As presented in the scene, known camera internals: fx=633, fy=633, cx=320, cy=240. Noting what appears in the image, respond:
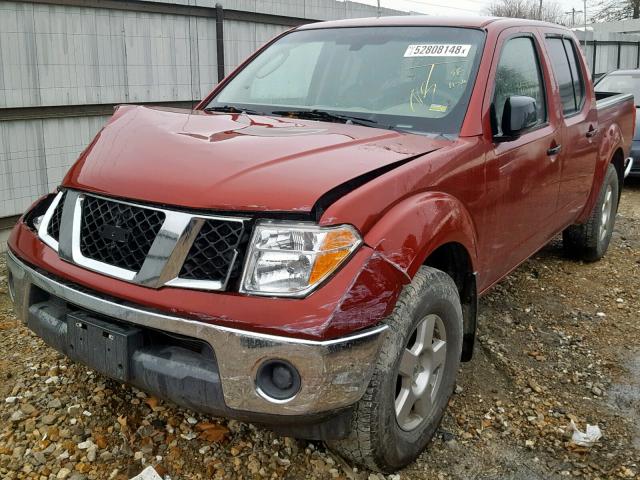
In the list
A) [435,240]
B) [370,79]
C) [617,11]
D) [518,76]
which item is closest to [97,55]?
[370,79]

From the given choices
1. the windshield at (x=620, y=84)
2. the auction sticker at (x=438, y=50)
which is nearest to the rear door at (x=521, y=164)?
the auction sticker at (x=438, y=50)

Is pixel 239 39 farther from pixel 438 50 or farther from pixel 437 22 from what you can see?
pixel 438 50

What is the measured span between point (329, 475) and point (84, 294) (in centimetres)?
117

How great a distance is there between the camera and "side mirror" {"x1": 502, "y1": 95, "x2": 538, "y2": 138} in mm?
2954

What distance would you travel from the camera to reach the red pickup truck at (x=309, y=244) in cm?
202

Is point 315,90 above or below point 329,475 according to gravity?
above

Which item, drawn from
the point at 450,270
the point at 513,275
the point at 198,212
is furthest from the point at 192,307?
the point at 513,275

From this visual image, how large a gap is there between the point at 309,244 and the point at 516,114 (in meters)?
1.44

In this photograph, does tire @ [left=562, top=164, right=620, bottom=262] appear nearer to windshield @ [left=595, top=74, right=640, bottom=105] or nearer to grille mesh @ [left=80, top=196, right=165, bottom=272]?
grille mesh @ [left=80, top=196, right=165, bottom=272]

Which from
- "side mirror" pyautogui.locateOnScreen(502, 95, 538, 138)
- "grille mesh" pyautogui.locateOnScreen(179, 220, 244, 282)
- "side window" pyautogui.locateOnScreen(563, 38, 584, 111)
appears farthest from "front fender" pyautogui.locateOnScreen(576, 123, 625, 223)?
"grille mesh" pyautogui.locateOnScreen(179, 220, 244, 282)

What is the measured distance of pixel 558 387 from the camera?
331 centimetres

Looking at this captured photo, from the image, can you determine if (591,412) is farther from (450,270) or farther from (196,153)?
(196,153)

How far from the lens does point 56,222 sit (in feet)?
8.48

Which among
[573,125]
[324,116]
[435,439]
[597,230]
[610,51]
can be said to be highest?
[610,51]
